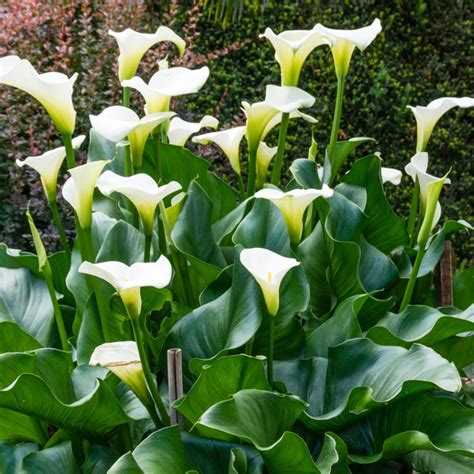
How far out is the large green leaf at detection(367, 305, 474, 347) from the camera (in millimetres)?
1319

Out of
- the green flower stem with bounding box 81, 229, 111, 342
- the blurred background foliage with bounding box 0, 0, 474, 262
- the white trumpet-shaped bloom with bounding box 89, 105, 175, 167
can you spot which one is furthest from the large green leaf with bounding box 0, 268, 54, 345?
the blurred background foliage with bounding box 0, 0, 474, 262

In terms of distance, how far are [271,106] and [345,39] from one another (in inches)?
7.0

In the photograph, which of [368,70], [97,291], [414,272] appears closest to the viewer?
[97,291]

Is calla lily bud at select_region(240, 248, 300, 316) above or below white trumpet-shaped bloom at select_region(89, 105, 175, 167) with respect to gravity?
below

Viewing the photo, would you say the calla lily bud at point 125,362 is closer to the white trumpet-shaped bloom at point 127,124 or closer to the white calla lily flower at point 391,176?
the white trumpet-shaped bloom at point 127,124

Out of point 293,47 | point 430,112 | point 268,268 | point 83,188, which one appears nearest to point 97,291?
point 83,188

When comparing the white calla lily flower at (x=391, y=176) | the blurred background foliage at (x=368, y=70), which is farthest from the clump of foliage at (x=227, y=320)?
the blurred background foliage at (x=368, y=70)

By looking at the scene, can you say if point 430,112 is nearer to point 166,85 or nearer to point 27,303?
point 166,85

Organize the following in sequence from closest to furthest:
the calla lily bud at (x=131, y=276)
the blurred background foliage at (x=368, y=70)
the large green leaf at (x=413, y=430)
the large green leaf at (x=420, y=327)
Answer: the calla lily bud at (x=131, y=276)
the large green leaf at (x=413, y=430)
the large green leaf at (x=420, y=327)
the blurred background foliage at (x=368, y=70)

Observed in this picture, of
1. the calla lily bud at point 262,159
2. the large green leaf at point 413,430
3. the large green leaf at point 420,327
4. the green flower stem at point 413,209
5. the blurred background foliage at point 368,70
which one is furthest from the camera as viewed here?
the blurred background foliage at point 368,70

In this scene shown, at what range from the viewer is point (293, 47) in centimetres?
142

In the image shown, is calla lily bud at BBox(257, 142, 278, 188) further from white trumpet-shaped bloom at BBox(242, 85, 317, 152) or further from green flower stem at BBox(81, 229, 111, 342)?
green flower stem at BBox(81, 229, 111, 342)

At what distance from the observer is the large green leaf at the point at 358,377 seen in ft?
3.89

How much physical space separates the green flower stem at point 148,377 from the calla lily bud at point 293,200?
10.4 inches
